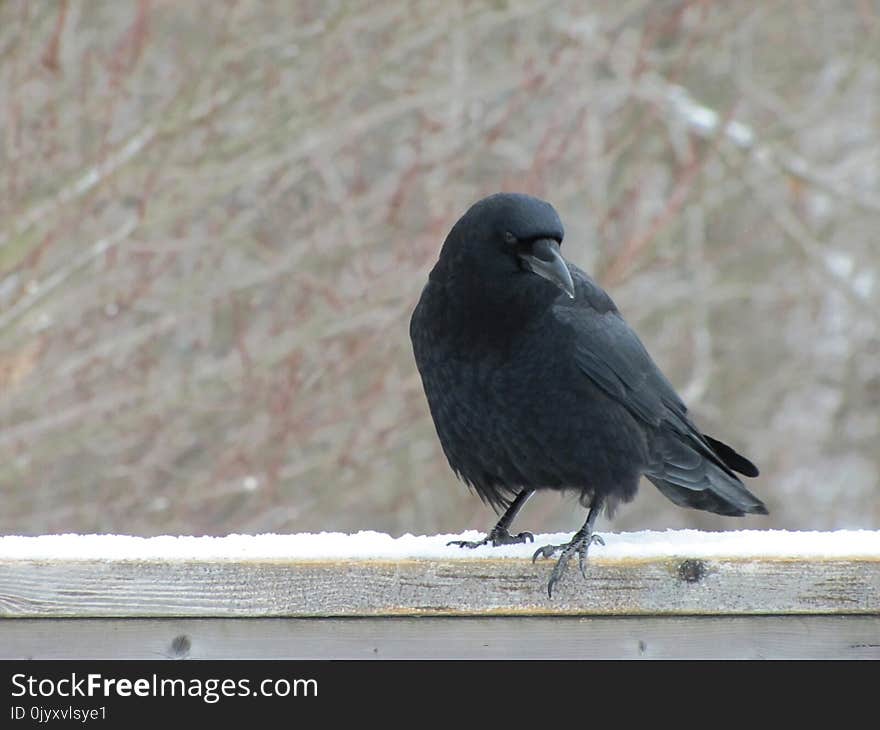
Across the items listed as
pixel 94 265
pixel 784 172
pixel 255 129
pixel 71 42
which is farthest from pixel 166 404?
pixel 784 172

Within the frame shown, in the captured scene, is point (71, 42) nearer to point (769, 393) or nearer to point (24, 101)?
point (24, 101)

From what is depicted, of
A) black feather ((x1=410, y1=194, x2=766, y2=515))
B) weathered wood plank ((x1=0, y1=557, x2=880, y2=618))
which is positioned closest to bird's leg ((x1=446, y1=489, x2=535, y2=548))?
black feather ((x1=410, y1=194, x2=766, y2=515))

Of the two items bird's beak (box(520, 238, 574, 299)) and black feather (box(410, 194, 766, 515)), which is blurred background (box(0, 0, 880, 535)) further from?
bird's beak (box(520, 238, 574, 299))

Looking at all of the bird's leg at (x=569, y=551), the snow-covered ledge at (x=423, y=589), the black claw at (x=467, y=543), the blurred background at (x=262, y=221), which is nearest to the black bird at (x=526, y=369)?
the black claw at (x=467, y=543)

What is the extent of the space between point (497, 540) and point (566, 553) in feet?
2.06

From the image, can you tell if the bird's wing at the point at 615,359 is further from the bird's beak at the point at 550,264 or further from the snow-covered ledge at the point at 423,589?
the snow-covered ledge at the point at 423,589

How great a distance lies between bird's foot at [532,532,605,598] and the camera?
3141 millimetres

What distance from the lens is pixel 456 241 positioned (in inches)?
164

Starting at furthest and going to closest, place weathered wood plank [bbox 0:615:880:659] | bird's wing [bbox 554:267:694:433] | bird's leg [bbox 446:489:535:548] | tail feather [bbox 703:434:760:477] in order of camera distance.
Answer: tail feather [bbox 703:434:760:477]
bird's wing [bbox 554:267:694:433]
bird's leg [bbox 446:489:535:548]
weathered wood plank [bbox 0:615:880:659]

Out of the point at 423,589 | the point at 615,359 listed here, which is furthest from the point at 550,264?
the point at 423,589

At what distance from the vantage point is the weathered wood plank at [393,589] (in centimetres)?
305

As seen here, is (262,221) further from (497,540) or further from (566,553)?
(566,553)

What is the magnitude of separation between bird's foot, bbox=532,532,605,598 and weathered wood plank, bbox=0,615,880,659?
4.2 inches

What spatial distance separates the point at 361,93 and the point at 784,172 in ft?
10.5
